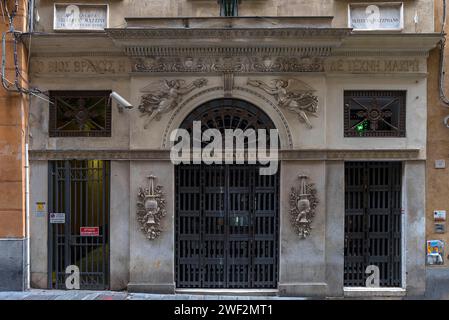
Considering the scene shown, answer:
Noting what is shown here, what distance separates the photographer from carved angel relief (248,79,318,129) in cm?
826

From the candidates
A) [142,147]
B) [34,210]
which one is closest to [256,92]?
[142,147]

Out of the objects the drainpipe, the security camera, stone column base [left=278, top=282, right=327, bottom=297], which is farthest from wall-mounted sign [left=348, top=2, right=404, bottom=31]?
the drainpipe

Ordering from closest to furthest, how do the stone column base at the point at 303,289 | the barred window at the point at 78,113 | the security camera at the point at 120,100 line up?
the security camera at the point at 120,100 → the stone column base at the point at 303,289 → the barred window at the point at 78,113

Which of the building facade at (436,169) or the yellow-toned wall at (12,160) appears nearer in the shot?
the yellow-toned wall at (12,160)

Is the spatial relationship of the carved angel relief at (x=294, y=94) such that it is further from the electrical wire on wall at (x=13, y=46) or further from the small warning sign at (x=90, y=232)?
the electrical wire on wall at (x=13, y=46)

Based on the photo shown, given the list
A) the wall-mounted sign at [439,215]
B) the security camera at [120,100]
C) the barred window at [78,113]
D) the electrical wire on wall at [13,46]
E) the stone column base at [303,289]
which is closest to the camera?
the security camera at [120,100]

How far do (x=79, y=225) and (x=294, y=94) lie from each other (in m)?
5.15

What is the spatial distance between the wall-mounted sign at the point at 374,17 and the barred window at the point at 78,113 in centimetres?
527

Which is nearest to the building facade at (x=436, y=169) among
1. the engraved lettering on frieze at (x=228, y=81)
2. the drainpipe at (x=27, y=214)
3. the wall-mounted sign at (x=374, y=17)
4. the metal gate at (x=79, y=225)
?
the wall-mounted sign at (x=374, y=17)

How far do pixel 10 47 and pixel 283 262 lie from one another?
272 inches

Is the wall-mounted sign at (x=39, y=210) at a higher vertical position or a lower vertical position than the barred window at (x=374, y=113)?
lower

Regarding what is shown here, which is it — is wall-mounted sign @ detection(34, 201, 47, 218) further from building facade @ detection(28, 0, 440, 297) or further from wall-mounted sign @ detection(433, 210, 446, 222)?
wall-mounted sign @ detection(433, 210, 446, 222)

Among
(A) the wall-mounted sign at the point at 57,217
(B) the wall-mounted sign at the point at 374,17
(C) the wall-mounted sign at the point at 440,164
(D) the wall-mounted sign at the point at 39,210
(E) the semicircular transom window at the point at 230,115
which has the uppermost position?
(B) the wall-mounted sign at the point at 374,17

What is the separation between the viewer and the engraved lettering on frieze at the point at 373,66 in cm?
827
